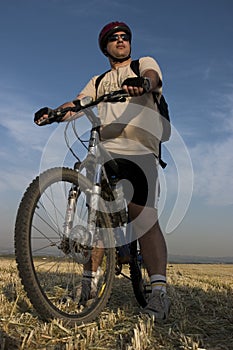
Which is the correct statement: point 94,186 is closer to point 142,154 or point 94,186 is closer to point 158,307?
point 142,154

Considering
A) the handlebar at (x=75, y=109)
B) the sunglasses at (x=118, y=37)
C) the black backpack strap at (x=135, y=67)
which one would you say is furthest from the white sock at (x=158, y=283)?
the sunglasses at (x=118, y=37)

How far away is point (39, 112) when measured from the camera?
11.4 ft

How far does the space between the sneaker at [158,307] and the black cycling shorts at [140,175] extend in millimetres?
797

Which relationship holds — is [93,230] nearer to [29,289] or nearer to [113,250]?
[113,250]

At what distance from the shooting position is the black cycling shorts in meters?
3.85

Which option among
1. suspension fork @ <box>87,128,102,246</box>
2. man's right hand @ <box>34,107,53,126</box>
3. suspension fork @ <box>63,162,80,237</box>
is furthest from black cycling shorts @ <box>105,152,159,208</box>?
man's right hand @ <box>34,107,53,126</box>

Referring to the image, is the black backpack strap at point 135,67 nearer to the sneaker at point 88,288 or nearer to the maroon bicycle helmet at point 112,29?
the maroon bicycle helmet at point 112,29

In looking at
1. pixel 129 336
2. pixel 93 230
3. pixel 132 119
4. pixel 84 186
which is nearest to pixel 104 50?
pixel 132 119

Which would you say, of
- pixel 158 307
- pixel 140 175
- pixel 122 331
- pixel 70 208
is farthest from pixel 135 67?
pixel 122 331

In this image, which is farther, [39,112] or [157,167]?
[157,167]

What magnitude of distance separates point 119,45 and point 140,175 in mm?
1299

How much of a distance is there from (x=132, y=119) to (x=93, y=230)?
3.65 ft

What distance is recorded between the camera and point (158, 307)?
346cm

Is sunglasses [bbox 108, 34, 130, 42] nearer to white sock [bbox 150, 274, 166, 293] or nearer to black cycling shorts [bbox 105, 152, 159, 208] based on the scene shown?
black cycling shorts [bbox 105, 152, 159, 208]
